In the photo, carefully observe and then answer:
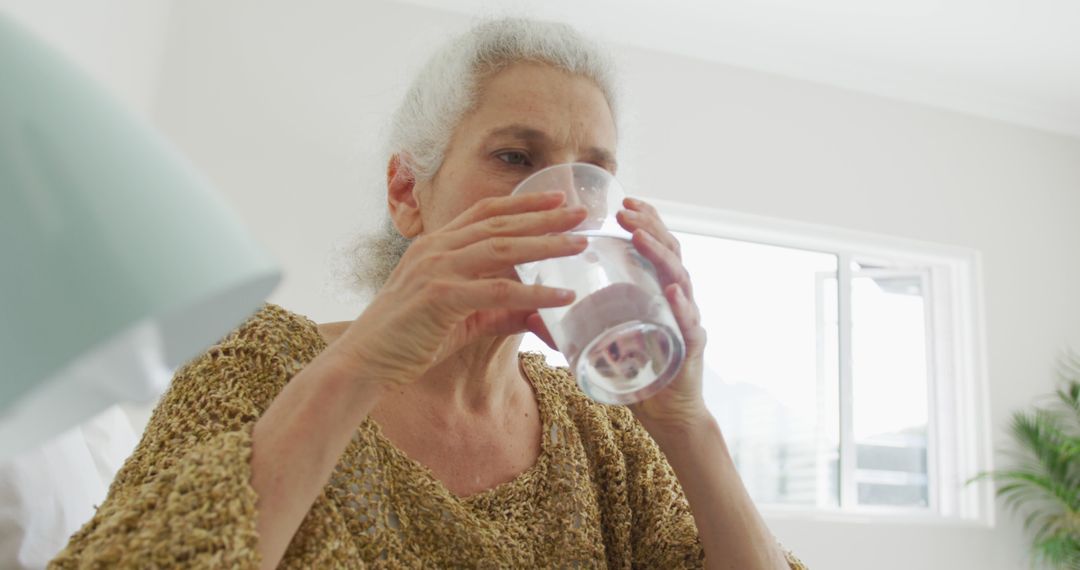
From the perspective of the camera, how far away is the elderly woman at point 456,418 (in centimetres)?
73

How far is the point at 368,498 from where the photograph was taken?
3.28 ft

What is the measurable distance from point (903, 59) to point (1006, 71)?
55 centimetres

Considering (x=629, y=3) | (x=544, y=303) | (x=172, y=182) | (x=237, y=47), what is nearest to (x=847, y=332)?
(x=629, y=3)

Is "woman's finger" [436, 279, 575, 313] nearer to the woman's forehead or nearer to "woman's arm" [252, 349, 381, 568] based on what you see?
"woman's arm" [252, 349, 381, 568]

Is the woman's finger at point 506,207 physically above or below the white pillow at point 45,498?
above

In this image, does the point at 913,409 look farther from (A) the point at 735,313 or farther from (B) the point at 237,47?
(B) the point at 237,47

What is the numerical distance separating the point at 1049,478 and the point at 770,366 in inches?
51.7

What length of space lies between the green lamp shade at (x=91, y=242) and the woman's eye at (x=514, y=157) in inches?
31.2

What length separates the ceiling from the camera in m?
4.17

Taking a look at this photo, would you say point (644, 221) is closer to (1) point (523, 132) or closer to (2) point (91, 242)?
(1) point (523, 132)

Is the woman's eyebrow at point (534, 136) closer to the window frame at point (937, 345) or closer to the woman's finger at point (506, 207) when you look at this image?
the woman's finger at point (506, 207)

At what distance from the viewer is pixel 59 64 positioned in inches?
12.8

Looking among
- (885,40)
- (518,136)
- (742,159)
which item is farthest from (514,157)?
(885,40)

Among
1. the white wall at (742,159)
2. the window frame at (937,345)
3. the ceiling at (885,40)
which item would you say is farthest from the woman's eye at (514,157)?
the window frame at (937,345)
